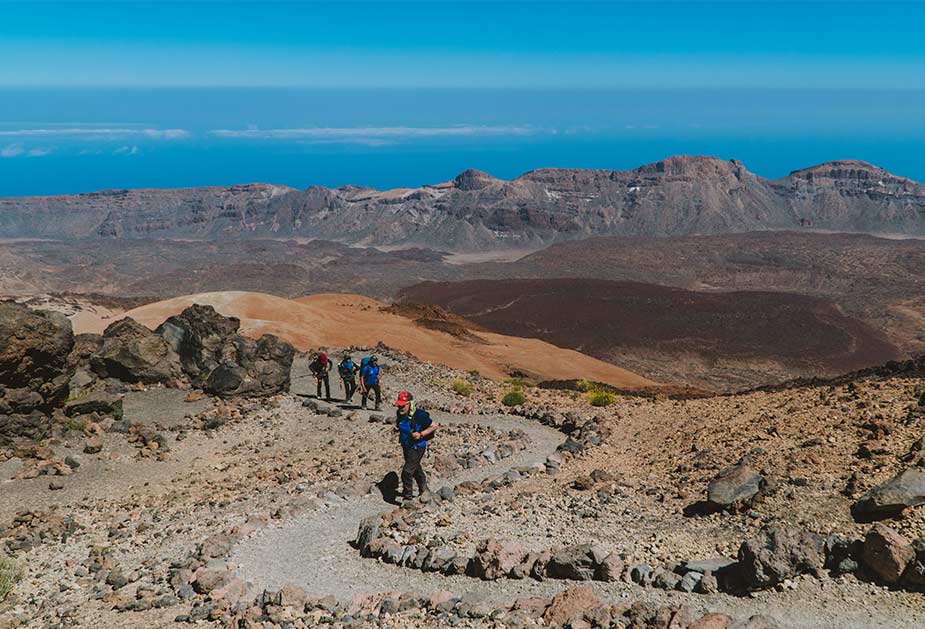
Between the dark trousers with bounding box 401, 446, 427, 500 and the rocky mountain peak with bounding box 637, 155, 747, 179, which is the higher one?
the rocky mountain peak with bounding box 637, 155, 747, 179

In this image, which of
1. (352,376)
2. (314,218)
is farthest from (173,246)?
(352,376)

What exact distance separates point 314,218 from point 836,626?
173 m

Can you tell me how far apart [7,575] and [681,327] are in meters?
65.3

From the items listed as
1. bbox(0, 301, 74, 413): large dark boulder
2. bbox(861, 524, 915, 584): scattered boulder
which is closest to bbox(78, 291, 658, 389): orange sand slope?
bbox(0, 301, 74, 413): large dark boulder

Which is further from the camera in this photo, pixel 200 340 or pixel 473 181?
pixel 473 181

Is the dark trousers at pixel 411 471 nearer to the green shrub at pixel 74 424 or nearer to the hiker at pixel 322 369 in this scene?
the green shrub at pixel 74 424

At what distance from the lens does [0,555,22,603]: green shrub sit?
9.48 metres

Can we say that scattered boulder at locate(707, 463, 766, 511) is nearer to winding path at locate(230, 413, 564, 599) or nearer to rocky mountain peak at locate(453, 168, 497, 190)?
winding path at locate(230, 413, 564, 599)

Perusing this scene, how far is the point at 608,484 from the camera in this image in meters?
12.0

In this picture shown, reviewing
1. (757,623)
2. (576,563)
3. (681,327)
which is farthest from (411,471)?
(681,327)

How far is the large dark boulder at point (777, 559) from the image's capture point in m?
7.35

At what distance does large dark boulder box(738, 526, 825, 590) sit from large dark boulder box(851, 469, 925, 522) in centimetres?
108

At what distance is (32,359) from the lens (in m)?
15.5

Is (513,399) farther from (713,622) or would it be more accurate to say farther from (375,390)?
(713,622)
